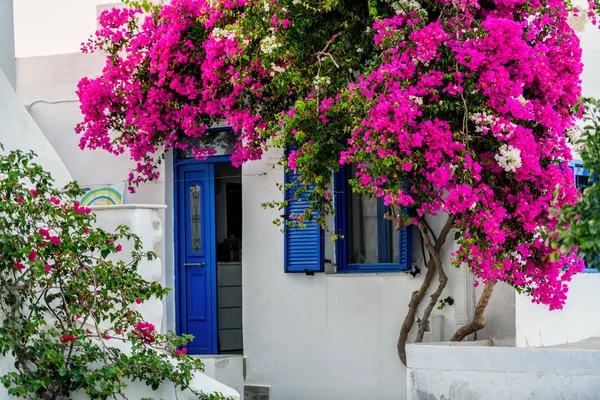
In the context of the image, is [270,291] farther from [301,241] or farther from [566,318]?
[566,318]

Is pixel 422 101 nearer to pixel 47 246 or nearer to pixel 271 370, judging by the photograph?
pixel 47 246

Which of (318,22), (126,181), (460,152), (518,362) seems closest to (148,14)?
(126,181)

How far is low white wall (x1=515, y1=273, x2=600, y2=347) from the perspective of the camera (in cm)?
997

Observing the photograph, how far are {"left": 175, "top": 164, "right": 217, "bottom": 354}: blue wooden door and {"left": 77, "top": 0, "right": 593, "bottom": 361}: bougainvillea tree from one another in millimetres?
1122

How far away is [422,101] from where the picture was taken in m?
8.72

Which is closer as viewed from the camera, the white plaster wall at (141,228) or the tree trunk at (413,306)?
the white plaster wall at (141,228)

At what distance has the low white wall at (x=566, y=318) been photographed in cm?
997

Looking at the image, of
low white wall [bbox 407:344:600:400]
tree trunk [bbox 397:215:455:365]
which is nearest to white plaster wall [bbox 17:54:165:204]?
tree trunk [bbox 397:215:455:365]

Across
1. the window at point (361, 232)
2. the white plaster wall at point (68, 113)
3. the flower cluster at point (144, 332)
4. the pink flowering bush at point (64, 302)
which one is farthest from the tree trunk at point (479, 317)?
the white plaster wall at point (68, 113)

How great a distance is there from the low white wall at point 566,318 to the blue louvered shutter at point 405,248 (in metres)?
1.24

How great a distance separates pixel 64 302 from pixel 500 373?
3.58m

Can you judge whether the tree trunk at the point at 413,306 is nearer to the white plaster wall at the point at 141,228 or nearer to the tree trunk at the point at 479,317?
the tree trunk at the point at 479,317

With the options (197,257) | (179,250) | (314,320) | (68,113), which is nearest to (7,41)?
(68,113)

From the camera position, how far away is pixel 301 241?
37.0ft
